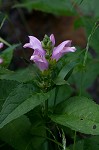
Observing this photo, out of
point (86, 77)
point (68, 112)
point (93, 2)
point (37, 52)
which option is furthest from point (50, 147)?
point (93, 2)

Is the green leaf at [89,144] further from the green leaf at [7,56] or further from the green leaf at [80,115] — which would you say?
the green leaf at [7,56]

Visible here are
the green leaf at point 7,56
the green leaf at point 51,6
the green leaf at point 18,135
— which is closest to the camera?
the green leaf at point 18,135

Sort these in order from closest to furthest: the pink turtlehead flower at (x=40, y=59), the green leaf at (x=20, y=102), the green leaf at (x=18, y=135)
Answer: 1. the green leaf at (x=20, y=102)
2. the pink turtlehead flower at (x=40, y=59)
3. the green leaf at (x=18, y=135)

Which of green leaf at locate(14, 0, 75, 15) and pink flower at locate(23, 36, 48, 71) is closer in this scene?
pink flower at locate(23, 36, 48, 71)

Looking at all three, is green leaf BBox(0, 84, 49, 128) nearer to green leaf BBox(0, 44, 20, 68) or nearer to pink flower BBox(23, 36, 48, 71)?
pink flower BBox(23, 36, 48, 71)

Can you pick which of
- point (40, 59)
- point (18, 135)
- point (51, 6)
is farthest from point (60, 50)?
point (51, 6)

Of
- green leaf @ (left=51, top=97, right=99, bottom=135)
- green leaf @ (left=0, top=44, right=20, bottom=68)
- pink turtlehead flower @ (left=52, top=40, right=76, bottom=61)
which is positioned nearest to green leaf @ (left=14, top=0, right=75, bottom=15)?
green leaf @ (left=0, top=44, right=20, bottom=68)

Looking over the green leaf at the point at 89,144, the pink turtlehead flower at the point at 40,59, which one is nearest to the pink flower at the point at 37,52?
the pink turtlehead flower at the point at 40,59

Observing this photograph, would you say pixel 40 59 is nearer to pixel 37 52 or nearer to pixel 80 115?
pixel 37 52
